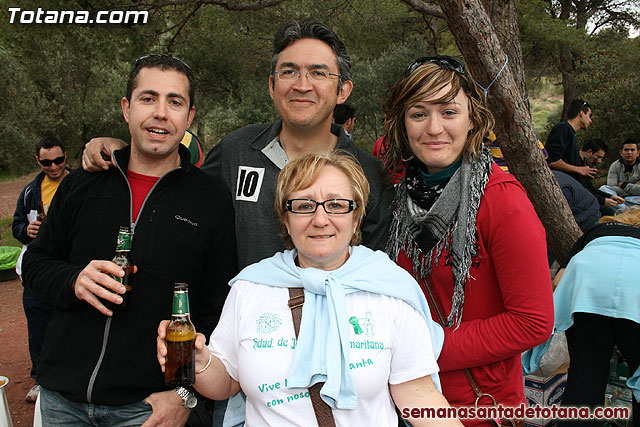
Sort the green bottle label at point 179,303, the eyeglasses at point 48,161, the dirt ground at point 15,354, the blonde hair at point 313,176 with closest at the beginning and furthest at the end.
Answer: the green bottle label at point 179,303 < the blonde hair at point 313,176 < the dirt ground at point 15,354 < the eyeglasses at point 48,161

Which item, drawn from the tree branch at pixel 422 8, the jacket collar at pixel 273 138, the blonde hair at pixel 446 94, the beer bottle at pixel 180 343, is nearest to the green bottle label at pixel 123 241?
the beer bottle at pixel 180 343

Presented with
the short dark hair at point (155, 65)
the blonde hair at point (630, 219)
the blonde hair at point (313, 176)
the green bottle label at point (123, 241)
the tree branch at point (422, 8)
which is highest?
the tree branch at point (422, 8)

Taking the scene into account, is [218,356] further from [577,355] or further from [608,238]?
[608,238]

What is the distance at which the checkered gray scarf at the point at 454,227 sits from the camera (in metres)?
2.29

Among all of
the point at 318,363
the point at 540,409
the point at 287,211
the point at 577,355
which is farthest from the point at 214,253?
the point at 540,409

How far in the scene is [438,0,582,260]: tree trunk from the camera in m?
3.58

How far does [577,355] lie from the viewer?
3.05m

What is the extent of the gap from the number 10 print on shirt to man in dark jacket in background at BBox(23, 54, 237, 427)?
0.12 metres

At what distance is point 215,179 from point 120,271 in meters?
0.84

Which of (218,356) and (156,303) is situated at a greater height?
(156,303)

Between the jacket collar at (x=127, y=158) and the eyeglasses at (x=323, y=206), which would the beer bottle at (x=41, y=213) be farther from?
the eyeglasses at (x=323, y=206)

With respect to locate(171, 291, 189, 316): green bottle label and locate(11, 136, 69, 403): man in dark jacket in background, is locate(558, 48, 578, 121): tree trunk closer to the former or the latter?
locate(11, 136, 69, 403): man in dark jacket in background

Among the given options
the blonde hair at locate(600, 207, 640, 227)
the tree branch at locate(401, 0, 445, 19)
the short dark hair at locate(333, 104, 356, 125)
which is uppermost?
the tree branch at locate(401, 0, 445, 19)

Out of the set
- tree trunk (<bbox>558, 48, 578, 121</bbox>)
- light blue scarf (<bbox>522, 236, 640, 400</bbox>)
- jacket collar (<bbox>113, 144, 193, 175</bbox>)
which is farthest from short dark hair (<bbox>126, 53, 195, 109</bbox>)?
tree trunk (<bbox>558, 48, 578, 121</bbox>)
